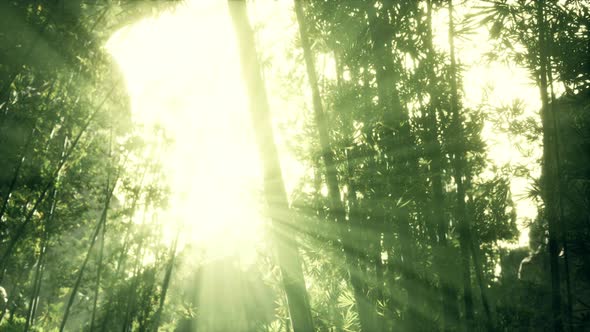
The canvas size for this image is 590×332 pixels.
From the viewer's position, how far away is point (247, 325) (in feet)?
43.4

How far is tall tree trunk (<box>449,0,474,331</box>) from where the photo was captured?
3.43 m

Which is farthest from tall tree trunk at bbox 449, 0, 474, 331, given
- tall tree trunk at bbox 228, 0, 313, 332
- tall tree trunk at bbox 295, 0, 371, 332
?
tall tree trunk at bbox 228, 0, 313, 332

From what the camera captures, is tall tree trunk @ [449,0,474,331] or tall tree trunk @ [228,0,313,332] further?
tall tree trunk @ [449,0,474,331]

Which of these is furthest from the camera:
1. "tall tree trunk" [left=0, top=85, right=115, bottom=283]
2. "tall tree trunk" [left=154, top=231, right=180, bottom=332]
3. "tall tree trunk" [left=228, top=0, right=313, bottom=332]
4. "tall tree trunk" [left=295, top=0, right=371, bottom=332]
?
"tall tree trunk" [left=154, top=231, right=180, bottom=332]

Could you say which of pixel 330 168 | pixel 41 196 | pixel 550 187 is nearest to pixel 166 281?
pixel 41 196

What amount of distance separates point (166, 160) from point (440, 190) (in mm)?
A: 4452

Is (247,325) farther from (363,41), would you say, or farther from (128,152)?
(363,41)

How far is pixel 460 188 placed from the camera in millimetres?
3580

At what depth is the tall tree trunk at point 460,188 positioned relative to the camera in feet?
11.2

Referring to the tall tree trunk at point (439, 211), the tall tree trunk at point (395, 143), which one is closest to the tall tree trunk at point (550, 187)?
the tall tree trunk at point (439, 211)

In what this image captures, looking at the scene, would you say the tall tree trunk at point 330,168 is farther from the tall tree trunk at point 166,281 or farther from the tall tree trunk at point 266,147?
the tall tree trunk at point 166,281

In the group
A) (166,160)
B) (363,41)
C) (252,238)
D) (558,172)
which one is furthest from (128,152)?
(558,172)

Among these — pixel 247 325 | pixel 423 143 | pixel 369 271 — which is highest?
pixel 423 143

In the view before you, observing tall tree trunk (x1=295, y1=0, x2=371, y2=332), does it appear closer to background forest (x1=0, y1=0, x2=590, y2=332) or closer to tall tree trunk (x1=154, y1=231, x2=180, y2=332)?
background forest (x1=0, y1=0, x2=590, y2=332)
